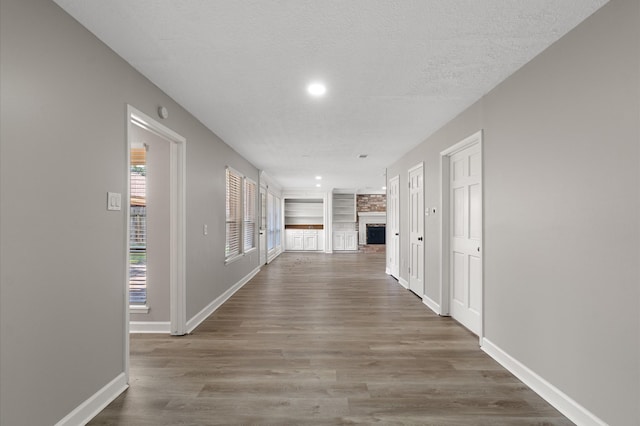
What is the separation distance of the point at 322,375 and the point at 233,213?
353 cm

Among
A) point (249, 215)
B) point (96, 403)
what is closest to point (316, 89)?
point (96, 403)

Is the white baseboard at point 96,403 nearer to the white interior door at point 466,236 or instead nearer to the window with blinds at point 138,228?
the window with blinds at point 138,228

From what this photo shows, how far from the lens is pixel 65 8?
1738mm

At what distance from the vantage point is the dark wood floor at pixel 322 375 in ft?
6.51

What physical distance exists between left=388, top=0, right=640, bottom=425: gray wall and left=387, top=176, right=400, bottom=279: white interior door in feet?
11.4

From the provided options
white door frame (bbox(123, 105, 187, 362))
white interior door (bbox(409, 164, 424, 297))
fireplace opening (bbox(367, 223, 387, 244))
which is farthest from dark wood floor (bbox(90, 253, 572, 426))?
fireplace opening (bbox(367, 223, 387, 244))

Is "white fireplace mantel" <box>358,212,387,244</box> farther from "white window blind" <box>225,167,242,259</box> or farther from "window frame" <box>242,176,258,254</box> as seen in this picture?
"white window blind" <box>225,167,242,259</box>

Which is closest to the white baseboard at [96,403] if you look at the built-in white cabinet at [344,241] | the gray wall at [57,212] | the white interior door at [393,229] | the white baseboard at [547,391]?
the gray wall at [57,212]

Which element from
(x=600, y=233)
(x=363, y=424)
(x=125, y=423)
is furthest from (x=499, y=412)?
(x=125, y=423)

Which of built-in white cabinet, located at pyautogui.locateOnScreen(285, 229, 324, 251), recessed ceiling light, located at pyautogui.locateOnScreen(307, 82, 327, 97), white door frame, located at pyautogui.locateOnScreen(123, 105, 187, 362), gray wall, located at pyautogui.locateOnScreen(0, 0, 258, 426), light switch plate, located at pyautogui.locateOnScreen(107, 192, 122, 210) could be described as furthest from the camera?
built-in white cabinet, located at pyautogui.locateOnScreen(285, 229, 324, 251)

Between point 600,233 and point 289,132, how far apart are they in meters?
3.40

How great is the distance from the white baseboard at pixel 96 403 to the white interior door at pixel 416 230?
13.0 ft

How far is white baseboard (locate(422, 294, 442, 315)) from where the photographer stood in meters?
4.10

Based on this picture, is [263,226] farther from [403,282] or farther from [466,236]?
[466,236]
